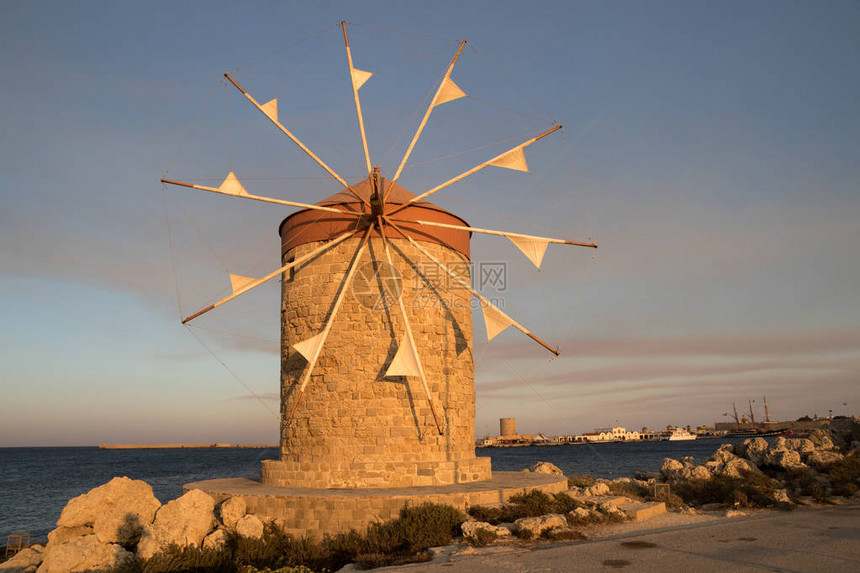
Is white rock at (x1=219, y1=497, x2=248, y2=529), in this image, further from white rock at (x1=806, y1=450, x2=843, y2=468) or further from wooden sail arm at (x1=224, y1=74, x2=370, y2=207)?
white rock at (x1=806, y1=450, x2=843, y2=468)

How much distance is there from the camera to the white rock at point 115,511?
9641mm

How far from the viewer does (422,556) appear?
7.95 m

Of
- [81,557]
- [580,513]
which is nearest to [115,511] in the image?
[81,557]

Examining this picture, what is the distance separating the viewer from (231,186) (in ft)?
39.3

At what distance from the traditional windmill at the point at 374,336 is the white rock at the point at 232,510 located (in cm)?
186

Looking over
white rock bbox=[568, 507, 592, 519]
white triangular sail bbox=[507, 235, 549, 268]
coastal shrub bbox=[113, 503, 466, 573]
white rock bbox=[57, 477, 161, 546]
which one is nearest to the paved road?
white rock bbox=[568, 507, 592, 519]

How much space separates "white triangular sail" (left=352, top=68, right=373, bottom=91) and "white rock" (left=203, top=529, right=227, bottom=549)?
29.9 feet

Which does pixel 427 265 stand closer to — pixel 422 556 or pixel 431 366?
pixel 431 366

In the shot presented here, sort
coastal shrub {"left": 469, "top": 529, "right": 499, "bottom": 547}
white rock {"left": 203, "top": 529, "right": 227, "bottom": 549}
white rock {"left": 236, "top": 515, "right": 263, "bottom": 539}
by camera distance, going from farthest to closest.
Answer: white rock {"left": 236, "top": 515, "right": 263, "bottom": 539} < white rock {"left": 203, "top": 529, "right": 227, "bottom": 549} < coastal shrub {"left": 469, "top": 529, "right": 499, "bottom": 547}

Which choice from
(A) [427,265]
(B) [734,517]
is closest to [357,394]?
(A) [427,265]

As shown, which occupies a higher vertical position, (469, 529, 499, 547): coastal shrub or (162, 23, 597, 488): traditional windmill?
(162, 23, 597, 488): traditional windmill

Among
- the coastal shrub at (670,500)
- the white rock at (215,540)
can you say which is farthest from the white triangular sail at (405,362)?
the coastal shrub at (670,500)

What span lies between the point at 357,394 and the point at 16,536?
8.86 meters

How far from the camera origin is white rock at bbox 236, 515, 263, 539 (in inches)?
378
